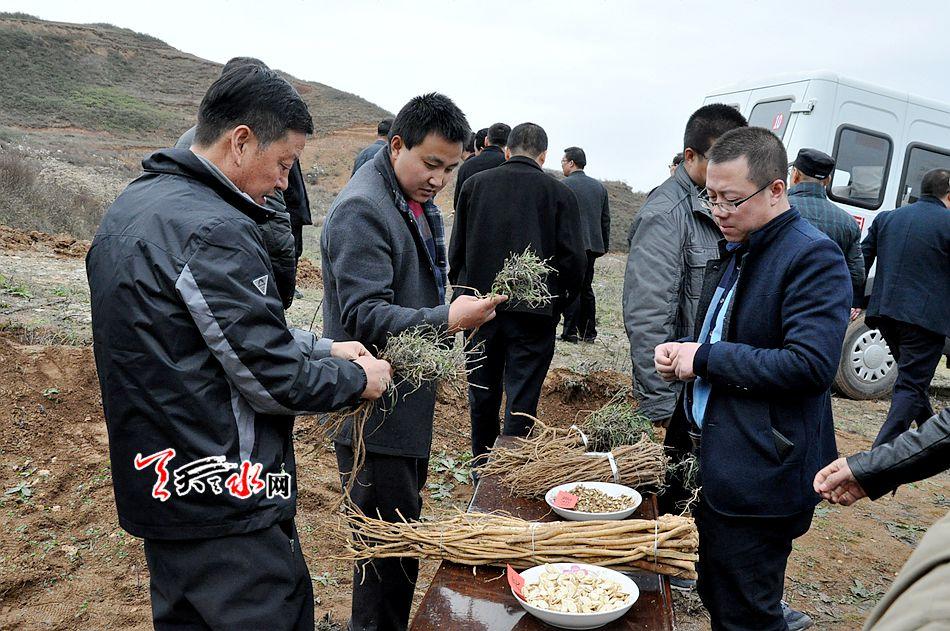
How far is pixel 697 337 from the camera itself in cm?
284

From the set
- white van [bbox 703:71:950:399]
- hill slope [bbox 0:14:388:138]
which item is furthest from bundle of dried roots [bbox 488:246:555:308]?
hill slope [bbox 0:14:388:138]

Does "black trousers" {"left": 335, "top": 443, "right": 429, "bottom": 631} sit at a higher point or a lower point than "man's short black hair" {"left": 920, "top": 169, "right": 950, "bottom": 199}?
lower

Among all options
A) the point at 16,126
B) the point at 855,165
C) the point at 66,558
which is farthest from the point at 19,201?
the point at 16,126

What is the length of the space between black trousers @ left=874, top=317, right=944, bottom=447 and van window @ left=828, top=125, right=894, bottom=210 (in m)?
2.27

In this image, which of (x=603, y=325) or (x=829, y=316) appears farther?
(x=603, y=325)

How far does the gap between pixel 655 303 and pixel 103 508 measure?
11.1 ft

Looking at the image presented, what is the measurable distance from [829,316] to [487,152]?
474cm

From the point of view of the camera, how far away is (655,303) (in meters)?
3.26

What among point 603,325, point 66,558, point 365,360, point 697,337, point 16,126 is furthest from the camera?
point 16,126

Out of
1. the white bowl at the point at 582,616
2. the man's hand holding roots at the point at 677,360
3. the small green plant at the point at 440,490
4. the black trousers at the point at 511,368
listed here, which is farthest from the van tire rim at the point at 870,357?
the white bowl at the point at 582,616

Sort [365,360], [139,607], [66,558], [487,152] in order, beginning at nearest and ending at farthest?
[365,360]
[139,607]
[66,558]
[487,152]

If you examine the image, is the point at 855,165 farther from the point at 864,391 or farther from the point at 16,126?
the point at 16,126

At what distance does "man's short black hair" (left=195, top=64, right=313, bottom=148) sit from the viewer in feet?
6.24

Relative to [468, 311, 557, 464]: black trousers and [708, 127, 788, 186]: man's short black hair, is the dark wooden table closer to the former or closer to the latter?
[708, 127, 788, 186]: man's short black hair
